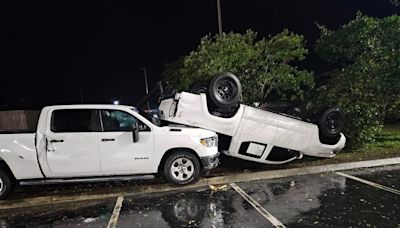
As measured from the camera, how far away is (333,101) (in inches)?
405

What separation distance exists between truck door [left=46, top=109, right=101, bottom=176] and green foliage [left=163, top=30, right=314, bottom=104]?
538 cm

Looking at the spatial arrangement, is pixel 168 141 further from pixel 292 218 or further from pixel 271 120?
pixel 292 218

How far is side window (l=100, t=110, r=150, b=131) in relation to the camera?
7258mm

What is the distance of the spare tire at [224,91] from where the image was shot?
26.3 ft

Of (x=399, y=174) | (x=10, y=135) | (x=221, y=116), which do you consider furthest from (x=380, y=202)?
(x=10, y=135)

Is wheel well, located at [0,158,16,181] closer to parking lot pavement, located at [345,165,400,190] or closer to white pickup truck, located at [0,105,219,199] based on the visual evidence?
white pickup truck, located at [0,105,219,199]

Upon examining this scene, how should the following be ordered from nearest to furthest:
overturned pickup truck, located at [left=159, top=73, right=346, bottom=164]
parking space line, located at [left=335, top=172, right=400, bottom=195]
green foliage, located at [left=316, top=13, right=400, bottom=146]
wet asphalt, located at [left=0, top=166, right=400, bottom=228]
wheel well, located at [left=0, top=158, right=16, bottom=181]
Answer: wet asphalt, located at [left=0, top=166, right=400, bottom=228], parking space line, located at [left=335, top=172, right=400, bottom=195], wheel well, located at [left=0, top=158, right=16, bottom=181], overturned pickup truck, located at [left=159, top=73, right=346, bottom=164], green foliage, located at [left=316, top=13, right=400, bottom=146]

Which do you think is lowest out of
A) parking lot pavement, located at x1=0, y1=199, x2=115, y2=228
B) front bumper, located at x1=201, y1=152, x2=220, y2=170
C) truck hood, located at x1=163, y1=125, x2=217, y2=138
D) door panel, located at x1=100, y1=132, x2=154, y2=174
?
parking lot pavement, located at x1=0, y1=199, x2=115, y2=228

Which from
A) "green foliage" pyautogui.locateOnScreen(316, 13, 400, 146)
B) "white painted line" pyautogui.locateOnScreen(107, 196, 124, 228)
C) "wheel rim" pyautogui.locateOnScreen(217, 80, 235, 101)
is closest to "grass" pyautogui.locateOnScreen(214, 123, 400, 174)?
"green foliage" pyautogui.locateOnScreen(316, 13, 400, 146)

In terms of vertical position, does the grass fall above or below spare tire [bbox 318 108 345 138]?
below

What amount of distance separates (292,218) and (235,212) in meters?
0.91

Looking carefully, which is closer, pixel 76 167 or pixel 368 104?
pixel 76 167

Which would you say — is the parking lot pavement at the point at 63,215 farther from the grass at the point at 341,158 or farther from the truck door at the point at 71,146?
the grass at the point at 341,158

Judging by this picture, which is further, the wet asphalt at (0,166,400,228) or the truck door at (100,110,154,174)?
the truck door at (100,110,154,174)
